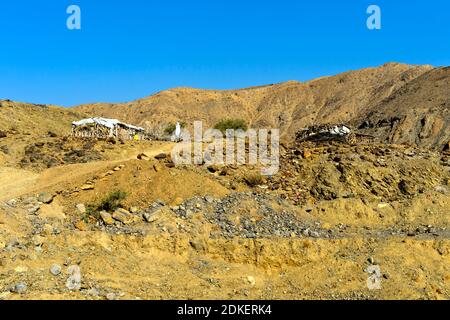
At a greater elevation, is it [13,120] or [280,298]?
[13,120]

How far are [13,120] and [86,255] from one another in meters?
26.5

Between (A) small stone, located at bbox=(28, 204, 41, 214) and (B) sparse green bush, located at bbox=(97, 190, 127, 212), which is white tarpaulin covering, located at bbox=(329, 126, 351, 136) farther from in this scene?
(A) small stone, located at bbox=(28, 204, 41, 214)

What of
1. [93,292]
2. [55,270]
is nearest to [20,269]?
[55,270]

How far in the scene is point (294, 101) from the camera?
71.5 m

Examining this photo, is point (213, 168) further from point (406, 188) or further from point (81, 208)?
point (406, 188)

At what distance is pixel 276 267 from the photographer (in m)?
12.8

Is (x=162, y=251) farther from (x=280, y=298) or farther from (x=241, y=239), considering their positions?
(x=280, y=298)

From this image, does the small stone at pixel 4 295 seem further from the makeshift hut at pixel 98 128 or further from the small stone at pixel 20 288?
the makeshift hut at pixel 98 128

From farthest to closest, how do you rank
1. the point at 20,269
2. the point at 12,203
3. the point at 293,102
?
1. the point at 293,102
2. the point at 12,203
3. the point at 20,269

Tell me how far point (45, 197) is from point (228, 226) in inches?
207

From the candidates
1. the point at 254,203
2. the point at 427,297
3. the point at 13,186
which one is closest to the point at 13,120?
the point at 13,186

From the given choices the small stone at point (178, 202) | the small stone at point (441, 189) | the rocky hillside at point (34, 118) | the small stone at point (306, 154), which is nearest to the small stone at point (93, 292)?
the small stone at point (178, 202)

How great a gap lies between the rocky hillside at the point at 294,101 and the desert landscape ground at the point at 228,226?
2890 cm

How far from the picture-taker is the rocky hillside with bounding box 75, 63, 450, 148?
56.3 metres
